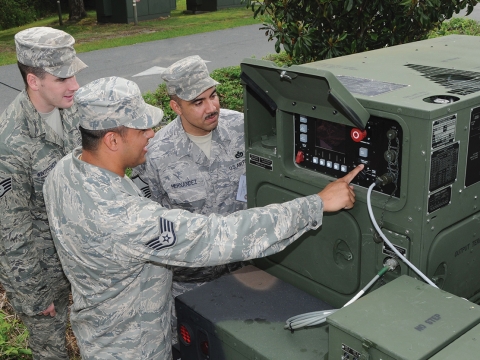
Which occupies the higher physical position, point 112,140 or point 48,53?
point 48,53

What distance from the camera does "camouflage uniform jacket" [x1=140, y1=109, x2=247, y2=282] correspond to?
11.3 ft

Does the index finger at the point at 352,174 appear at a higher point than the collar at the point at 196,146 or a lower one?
higher

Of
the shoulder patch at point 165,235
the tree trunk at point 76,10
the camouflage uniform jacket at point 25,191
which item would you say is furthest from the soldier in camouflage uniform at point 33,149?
the tree trunk at point 76,10

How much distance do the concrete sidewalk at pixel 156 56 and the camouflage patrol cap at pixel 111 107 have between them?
753 cm

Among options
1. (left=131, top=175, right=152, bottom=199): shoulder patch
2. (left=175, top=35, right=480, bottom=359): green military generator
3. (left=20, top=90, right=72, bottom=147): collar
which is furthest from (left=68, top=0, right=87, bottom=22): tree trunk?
(left=175, top=35, right=480, bottom=359): green military generator

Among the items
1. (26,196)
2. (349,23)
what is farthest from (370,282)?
(349,23)

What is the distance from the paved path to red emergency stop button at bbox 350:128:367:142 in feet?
25.9

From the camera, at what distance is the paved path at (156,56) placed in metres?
11.0

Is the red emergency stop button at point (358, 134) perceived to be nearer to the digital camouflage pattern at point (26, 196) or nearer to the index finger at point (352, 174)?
the index finger at point (352, 174)

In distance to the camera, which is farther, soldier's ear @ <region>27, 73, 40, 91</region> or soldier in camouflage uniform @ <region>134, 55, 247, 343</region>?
soldier in camouflage uniform @ <region>134, 55, 247, 343</region>

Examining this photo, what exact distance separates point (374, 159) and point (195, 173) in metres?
1.42

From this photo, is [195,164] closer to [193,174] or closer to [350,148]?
[193,174]

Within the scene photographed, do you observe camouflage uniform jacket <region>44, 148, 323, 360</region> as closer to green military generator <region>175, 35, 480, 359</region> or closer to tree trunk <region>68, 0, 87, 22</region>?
green military generator <region>175, 35, 480, 359</region>

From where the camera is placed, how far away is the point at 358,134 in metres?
2.29
